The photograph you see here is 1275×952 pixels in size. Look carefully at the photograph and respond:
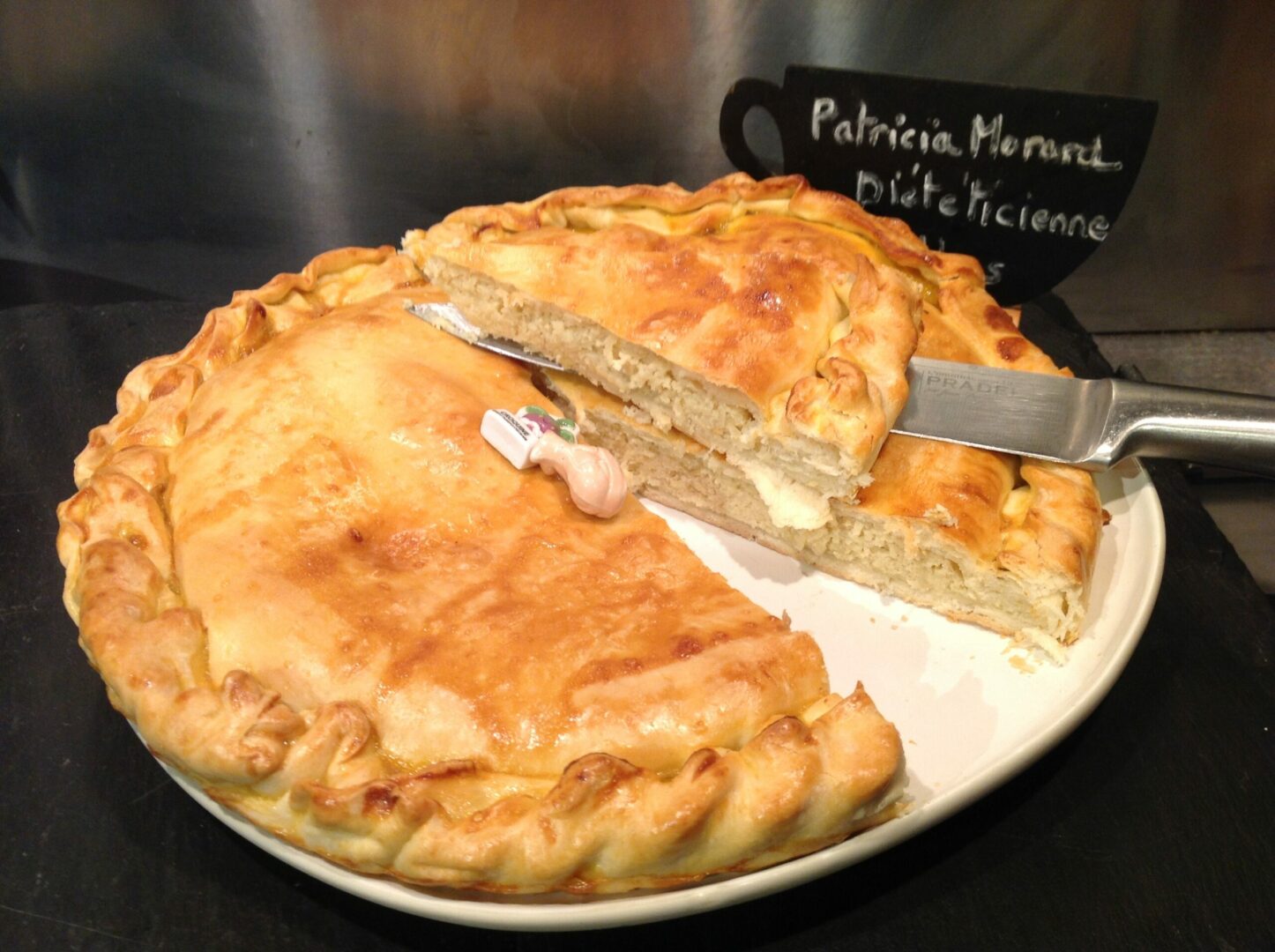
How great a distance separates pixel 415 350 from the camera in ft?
10.1

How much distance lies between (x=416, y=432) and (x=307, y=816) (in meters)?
1.16

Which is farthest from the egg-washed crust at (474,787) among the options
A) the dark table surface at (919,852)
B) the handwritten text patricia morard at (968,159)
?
the handwritten text patricia morard at (968,159)

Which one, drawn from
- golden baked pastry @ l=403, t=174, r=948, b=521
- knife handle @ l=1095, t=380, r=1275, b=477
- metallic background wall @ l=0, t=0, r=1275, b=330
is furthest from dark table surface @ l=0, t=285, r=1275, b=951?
metallic background wall @ l=0, t=0, r=1275, b=330

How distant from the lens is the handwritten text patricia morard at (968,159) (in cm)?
327

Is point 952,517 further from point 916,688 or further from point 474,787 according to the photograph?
point 474,787

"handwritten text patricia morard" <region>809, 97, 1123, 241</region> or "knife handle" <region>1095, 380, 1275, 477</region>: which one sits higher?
"handwritten text patricia morard" <region>809, 97, 1123, 241</region>

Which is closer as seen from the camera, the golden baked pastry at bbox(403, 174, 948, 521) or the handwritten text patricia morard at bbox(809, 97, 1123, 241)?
the golden baked pastry at bbox(403, 174, 948, 521)

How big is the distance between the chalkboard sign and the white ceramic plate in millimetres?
1052

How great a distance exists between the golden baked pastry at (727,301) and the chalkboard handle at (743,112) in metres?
0.33

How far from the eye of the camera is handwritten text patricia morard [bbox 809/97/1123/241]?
10.7 feet

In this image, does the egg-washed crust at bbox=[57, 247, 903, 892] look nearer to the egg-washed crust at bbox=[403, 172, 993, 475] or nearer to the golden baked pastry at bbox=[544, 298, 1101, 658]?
the golden baked pastry at bbox=[544, 298, 1101, 658]

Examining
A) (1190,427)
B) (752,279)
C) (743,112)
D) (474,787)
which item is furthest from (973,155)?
(474,787)

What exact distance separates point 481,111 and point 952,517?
283cm

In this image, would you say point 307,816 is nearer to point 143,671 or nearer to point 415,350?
point 143,671
